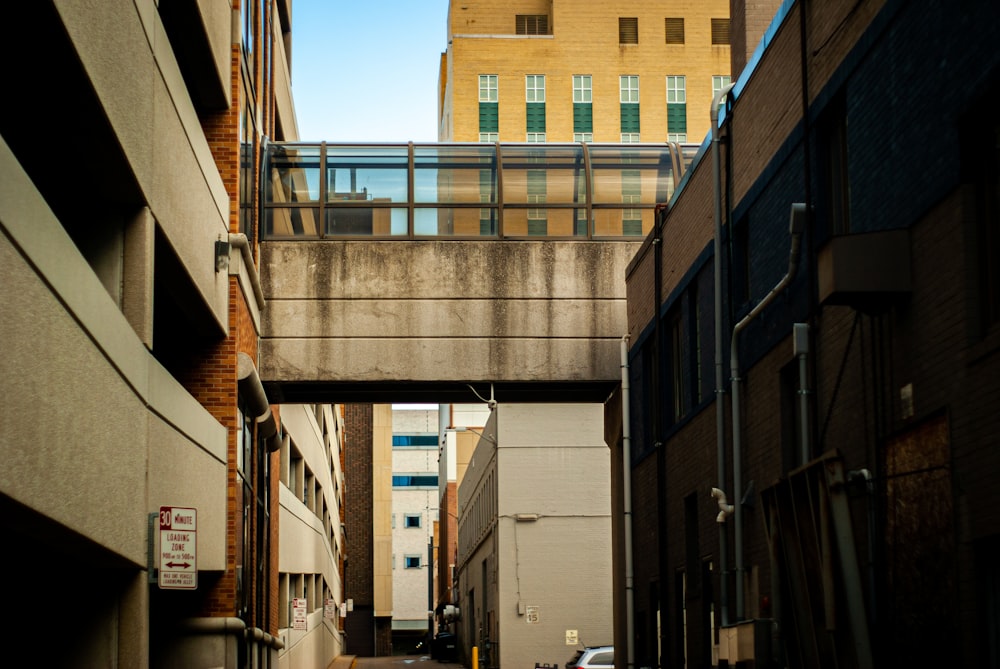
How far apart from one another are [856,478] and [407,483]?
96.1 meters

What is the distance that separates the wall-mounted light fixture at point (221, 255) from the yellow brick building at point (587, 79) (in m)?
49.2

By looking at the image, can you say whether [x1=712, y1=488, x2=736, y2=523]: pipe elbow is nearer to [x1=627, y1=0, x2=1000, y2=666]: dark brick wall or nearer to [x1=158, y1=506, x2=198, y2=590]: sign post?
[x1=627, y1=0, x2=1000, y2=666]: dark brick wall

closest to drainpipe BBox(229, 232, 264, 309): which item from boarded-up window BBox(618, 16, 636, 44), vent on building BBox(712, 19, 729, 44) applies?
boarded-up window BBox(618, 16, 636, 44)

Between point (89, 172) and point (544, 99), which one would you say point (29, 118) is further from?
point (544, 99)

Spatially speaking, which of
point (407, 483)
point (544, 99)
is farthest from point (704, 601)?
point (407, 483)

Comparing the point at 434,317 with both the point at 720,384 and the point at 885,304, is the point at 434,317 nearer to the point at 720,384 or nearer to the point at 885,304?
the point at 720,384

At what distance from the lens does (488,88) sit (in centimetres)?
6688

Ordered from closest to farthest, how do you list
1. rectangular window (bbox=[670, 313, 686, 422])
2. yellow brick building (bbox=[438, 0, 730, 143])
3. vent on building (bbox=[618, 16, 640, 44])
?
1. rectangular window (bbox=[670, 313, 686, 422])
2. yellow brick building (bbox=[438, 0, 730, 143])
3. vent on building (bbox=[618, 16, 640, 44])

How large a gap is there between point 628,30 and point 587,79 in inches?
126

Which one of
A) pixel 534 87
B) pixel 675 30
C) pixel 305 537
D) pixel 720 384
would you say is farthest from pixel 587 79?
pixel 720 384

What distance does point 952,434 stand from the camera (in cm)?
978

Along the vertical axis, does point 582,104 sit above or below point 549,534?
above

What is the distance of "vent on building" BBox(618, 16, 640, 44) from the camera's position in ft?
221

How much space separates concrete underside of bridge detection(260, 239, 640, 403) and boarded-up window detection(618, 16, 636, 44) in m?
45.4
